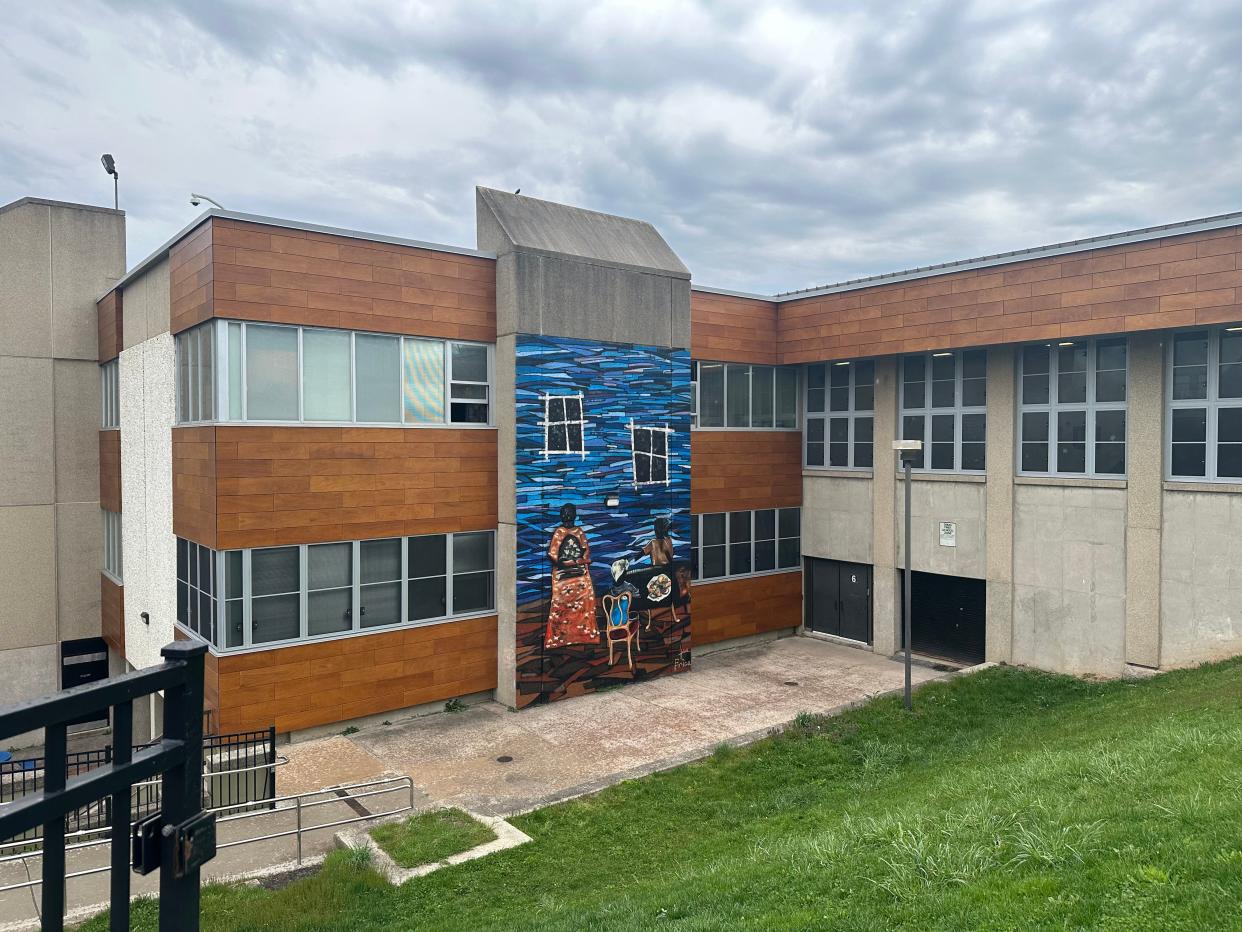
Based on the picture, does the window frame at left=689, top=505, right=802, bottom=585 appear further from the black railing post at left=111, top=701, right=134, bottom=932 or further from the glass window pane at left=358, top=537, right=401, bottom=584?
the black railing post at left=111, top=701, right=134, bottom=932

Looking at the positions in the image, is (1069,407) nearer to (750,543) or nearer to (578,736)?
(750,543)

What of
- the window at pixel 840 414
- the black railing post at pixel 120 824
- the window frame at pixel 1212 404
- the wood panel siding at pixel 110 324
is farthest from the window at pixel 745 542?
the black railing post at pixel 120 824

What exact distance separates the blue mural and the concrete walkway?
37.3 inches

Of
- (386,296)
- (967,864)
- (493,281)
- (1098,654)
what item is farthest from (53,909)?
(1098,654)

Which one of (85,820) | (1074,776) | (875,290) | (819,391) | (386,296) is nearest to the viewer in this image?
(1074,776)

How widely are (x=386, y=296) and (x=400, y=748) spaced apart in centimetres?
794

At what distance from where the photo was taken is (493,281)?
16.6 metres

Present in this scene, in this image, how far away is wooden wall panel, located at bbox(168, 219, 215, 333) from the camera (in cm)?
1366

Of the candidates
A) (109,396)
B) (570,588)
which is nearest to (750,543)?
(570,588)

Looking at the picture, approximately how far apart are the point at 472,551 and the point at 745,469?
315 inches

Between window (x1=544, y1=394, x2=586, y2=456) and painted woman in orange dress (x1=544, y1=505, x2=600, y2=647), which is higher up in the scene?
window (x1=544, y1=394, x2=586, y2=456)

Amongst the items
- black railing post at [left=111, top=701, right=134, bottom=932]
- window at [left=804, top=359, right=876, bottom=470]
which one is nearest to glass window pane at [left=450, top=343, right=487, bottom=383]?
window at [left=804, top=359, right=876, bottom=470]

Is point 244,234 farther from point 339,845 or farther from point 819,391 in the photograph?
point 819,391

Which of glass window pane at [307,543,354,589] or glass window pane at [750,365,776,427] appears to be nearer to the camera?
glass window pane at [307,543,354,589]
